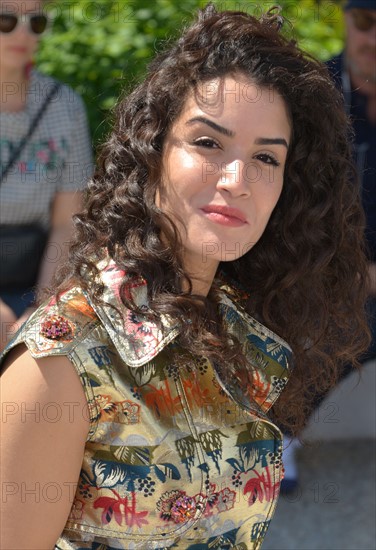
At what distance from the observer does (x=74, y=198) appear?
133 inches

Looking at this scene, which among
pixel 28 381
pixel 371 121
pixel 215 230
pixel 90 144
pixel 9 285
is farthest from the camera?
pixel 371 121

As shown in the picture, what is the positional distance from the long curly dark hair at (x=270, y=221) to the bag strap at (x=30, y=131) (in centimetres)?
110

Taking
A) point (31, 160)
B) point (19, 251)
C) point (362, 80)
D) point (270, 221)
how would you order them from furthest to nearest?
point (362, 80) → point (31, 160) → point (19, 251) → point (270, 221)

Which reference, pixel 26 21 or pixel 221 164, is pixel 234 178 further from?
pixel 26 21

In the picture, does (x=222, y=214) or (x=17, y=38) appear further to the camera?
(x=17, y=38)

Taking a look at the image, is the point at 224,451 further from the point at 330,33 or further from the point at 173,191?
the point at 330,33

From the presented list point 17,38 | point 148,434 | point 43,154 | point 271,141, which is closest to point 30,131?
point 43,154

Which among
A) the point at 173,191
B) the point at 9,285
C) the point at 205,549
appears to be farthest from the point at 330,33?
the point at 205,549

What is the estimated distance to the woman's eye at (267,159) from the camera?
2059mm

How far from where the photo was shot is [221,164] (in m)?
1.99

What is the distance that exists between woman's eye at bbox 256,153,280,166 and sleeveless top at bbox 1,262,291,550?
387 mm

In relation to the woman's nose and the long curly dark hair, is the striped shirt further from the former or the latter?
the woman's nose

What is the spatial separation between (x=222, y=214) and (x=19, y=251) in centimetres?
136

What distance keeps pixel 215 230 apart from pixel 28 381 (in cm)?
50
